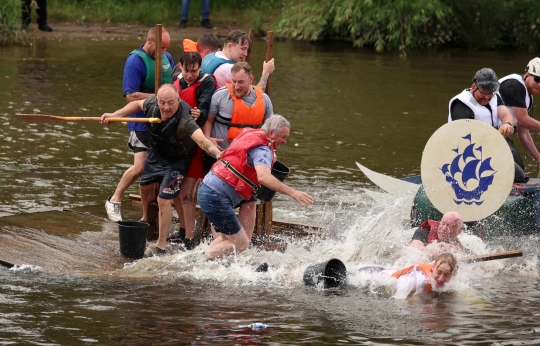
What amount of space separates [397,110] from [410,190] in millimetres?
9177

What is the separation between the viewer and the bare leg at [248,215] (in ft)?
31.0

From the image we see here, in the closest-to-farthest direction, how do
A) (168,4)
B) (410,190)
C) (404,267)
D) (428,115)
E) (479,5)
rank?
(404,267)
(410,190)
(428,115)
(479,5)
(168,4)

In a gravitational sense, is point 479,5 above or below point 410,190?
above

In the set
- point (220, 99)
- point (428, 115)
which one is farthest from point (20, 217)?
point (428, 115)

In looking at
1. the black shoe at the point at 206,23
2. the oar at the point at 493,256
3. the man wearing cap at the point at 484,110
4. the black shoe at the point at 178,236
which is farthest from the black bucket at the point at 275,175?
the black shoe at the point at 206,23

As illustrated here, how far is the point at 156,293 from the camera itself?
859cm

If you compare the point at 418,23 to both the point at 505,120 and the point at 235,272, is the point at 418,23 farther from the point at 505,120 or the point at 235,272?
the point at 235,272

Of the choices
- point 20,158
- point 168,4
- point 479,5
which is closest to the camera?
point 20,158

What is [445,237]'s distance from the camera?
31.4 feet

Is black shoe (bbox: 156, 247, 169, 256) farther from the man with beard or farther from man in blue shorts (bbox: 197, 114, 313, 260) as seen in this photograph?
the man with beard

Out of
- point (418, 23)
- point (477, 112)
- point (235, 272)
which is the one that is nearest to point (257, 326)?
point (235, 272)

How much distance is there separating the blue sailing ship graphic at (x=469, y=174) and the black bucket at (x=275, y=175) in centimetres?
159

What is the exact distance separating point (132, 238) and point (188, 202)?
0.80 m

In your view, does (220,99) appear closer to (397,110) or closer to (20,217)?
(20,217)
